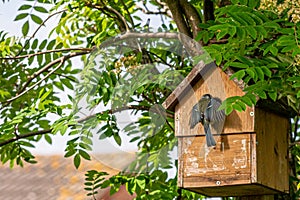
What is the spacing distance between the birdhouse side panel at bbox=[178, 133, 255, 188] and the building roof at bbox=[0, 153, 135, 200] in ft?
2.24

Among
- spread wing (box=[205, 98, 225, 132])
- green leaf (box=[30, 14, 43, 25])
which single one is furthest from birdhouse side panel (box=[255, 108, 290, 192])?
green leaf (box=[30, 14, 43, 25])

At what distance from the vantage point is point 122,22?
4.79 m

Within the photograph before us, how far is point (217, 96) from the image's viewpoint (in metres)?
4.09

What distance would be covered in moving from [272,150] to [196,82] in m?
0.45

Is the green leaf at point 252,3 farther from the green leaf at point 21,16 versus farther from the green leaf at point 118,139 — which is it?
the green leaf at point 21,16

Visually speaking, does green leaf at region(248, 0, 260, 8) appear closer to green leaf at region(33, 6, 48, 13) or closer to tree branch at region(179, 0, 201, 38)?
tree branch at region(179, 0, 201, 38)

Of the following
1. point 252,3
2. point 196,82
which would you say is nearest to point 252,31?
point 252,3

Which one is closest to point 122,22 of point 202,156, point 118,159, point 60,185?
point 202,156

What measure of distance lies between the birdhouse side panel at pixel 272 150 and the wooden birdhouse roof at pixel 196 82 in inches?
1.4

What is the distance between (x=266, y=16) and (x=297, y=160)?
1.31m

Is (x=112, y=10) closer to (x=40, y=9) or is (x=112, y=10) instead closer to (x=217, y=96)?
(x=40, y=9)

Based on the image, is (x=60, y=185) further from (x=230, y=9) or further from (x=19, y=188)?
(x=230, y=9)

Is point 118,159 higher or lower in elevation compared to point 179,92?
lower

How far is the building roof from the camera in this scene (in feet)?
17.9
